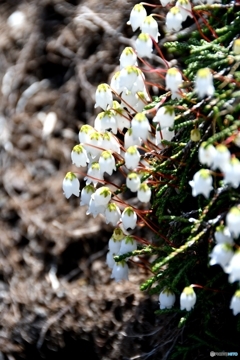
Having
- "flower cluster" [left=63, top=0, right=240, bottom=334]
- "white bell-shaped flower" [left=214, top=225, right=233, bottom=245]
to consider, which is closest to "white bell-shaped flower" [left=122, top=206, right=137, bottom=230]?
"flower cluster" [left=63, top=0, right=240, bottom=334]

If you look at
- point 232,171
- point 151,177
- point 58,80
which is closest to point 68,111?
point 58,80

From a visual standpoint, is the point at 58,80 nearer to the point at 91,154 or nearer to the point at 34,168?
the point at 34,168

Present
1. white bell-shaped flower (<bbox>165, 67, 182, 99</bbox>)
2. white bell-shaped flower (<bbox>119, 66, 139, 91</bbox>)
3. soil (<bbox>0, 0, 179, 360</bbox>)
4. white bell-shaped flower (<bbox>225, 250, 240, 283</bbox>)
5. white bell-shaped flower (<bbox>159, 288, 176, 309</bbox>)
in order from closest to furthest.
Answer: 1. white bell-shaped flower (<bbox>225, 250, 240, 283</bbox>)
2. white bell-shaped flower (<bbox>165, 67, 182, 99</bbox>)
3. white bell-shaped flower (<bbox>119, 66, 139, 91</bbox>)
4. white bell-shaped flower (<bbox>159, 288, 176, 309</bbox>)
5. soil (<bbox>0, 0, 179, 360</bbox>)

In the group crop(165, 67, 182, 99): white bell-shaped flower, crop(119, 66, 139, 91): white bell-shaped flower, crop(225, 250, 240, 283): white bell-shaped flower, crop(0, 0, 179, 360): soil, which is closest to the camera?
crop(225, 250, 240, 283): white bell-shaped flower

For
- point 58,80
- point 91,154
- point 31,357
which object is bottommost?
point 31,357

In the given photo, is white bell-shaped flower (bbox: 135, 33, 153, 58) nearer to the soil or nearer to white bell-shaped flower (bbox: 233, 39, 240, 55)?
white bell-shaped flower (bbox: 233, 39, 240, 55)

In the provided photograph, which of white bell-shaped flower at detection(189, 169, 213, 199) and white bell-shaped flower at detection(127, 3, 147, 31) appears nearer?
white bell-shaped flower at detection(189, 169, 213, 199)

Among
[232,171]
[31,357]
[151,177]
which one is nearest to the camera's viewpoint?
[232,171]
